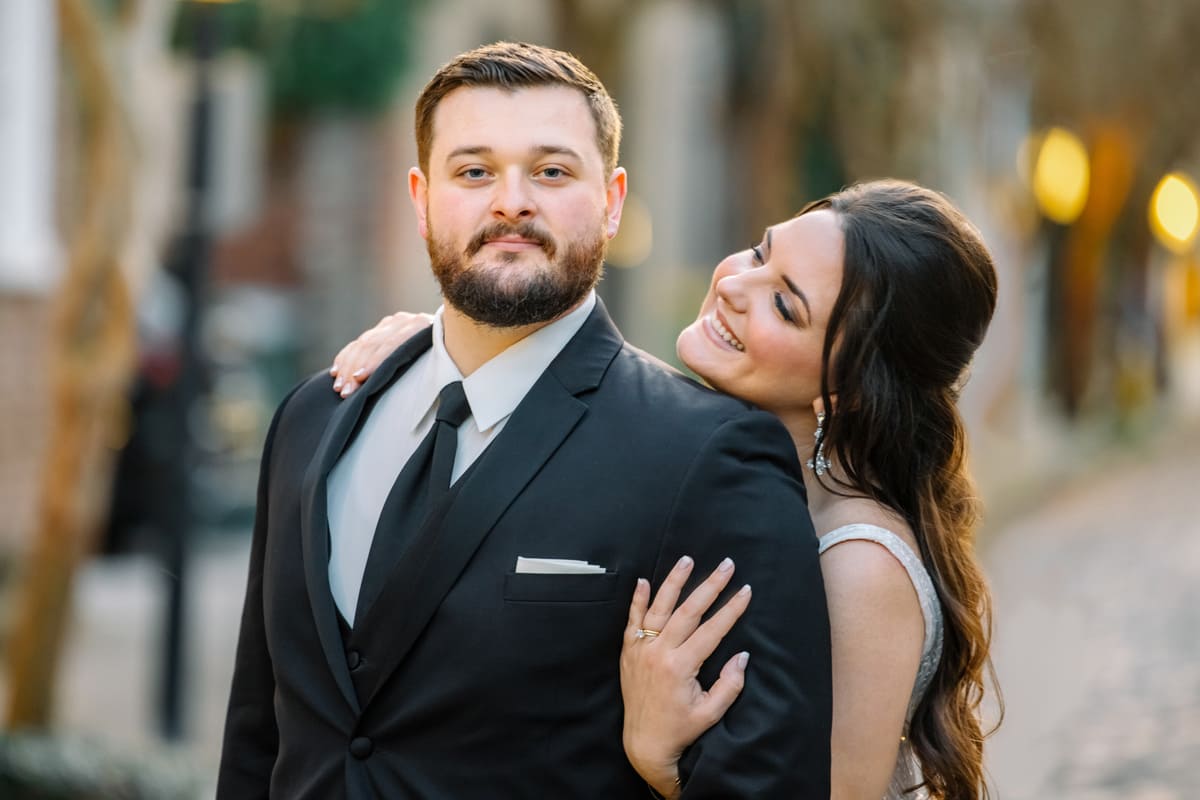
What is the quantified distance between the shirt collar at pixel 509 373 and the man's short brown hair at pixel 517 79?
0.29 metres

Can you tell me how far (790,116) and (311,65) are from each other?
17.1ft

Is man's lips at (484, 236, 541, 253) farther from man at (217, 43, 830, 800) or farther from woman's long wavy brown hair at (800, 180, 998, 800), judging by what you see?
woman's long wavy brown hair at (800, 180, 998, 800)

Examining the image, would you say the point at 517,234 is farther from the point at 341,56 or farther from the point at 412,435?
the point at 341,56

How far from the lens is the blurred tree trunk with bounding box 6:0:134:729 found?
289 inches

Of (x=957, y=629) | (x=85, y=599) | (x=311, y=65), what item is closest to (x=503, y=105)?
(x=957, y=629)

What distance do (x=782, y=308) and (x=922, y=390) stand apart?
324mm

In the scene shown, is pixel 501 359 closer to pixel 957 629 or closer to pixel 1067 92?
pixel 957 629

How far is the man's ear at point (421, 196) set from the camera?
304cm

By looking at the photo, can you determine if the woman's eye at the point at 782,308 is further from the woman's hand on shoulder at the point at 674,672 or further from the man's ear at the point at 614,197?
the woman's hand on shoulder at the point at 674,672

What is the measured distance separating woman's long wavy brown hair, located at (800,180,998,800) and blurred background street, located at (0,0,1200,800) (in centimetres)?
372

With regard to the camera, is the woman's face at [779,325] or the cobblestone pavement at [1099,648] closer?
the woman's face at [779,325]

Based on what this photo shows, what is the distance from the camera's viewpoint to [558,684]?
9.14ft

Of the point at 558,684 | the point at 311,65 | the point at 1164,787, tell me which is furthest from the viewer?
the point at 311,65

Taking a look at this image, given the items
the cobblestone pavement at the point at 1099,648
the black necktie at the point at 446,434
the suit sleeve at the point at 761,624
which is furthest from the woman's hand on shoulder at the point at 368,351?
the cobblestone pavement at the point at 1099,648
